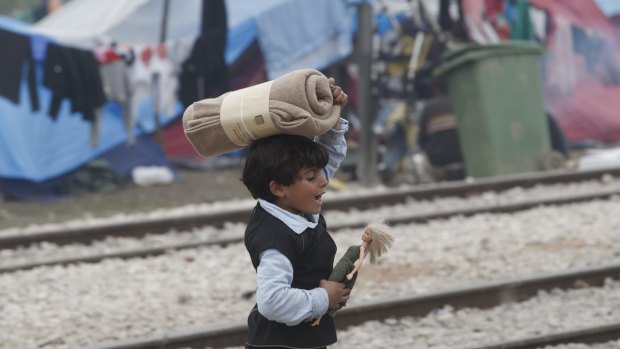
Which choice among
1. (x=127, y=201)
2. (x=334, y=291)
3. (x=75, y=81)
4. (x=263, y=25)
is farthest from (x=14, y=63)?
(x=334, y=291)

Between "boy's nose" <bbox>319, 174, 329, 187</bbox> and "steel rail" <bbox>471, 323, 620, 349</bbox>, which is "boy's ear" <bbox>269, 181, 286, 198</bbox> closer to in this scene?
"boy's nose" <bbox>319, 174, 329, 187</bbox>

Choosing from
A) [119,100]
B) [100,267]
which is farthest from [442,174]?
[100,267]

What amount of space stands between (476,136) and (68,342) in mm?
8145

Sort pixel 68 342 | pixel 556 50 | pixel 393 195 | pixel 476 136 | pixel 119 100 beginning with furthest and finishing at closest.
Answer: pixel 556 50 → pixel 119 100 → pixel 476 136 → pixel 393 195 → pixel 68 342

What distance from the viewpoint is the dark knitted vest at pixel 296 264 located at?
3.04 m

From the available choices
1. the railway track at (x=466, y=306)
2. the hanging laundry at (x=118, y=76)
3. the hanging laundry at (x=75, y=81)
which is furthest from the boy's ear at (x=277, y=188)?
the hanging laundry at (x=118, y=76)

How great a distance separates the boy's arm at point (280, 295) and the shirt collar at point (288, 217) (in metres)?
0.11

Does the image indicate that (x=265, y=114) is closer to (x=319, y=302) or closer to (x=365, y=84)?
(x=319, y=302)

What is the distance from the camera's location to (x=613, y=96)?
57.1ft

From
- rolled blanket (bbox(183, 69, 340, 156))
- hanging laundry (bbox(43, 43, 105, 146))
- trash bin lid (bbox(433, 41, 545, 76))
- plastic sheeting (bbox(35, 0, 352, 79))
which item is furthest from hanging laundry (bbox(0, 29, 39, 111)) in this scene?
rolled blanket (bbox(183, 69, 340, 156))

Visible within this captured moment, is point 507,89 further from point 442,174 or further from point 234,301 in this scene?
point 234,301

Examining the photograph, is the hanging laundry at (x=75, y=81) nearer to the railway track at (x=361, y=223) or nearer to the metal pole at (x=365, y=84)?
the metal pole at (x=365, y=84)

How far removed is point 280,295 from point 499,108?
1041 cm

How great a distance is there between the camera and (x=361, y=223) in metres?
9.35
